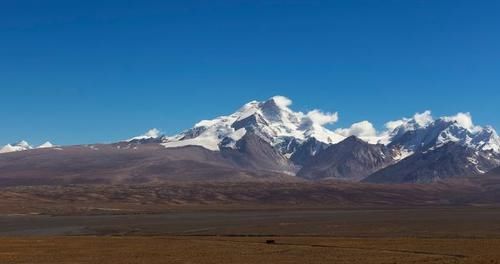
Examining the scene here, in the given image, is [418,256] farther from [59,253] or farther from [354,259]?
[59,253]

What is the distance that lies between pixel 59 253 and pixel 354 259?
28.6 m

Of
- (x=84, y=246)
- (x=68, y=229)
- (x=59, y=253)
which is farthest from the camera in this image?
(x=68, y=229)

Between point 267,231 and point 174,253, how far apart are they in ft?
143

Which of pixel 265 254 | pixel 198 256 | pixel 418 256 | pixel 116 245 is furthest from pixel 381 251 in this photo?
pixel 116 245

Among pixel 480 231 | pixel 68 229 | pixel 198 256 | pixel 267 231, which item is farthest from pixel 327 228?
pixel 198 256

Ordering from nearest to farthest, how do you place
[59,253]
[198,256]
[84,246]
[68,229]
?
1. [198,256]
2. [59,253]
3. [84,246]
4. [68,229]

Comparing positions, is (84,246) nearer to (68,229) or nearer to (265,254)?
(265,254)

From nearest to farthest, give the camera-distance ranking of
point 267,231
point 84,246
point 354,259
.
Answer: point 354,259 < point 84,246 < point 267,231

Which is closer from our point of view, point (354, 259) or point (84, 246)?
point (354, 259)

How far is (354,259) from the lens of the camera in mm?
61000

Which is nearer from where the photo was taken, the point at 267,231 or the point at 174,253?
the point at 174,253

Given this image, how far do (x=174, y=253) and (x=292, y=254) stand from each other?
11.1 meters

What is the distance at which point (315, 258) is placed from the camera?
63.0 m

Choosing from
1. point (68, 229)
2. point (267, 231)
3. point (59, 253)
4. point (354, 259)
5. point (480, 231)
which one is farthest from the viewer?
point (68, 229)
